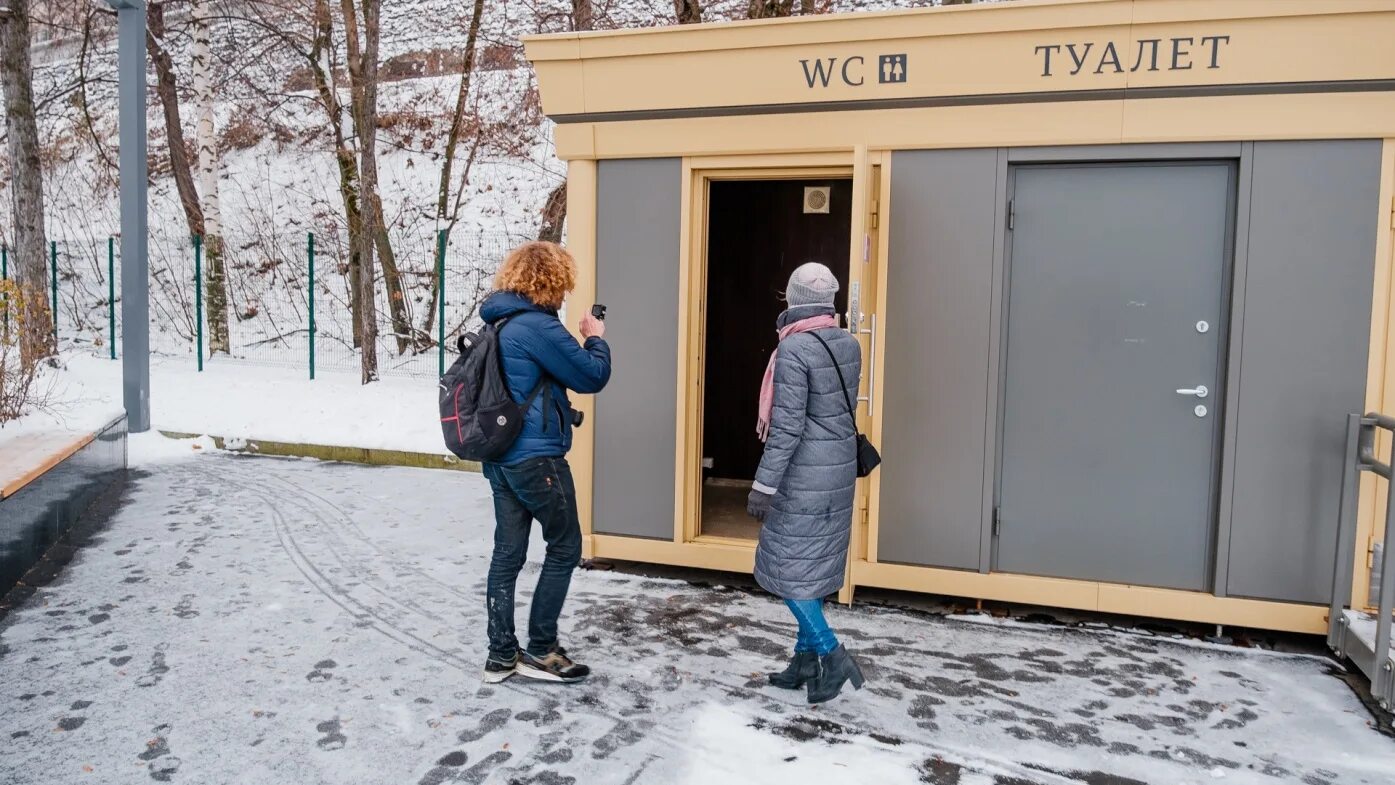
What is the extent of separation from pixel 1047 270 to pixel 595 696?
10.1 ft

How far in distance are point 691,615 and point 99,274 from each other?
14460 millimetres

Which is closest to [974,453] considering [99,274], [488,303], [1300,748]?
[1300,748]

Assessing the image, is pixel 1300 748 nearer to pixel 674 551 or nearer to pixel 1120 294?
pixel 1120 294

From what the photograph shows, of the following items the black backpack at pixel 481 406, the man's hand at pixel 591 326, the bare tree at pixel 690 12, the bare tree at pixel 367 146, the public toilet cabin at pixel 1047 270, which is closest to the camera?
the black backpack at pixel 481 406

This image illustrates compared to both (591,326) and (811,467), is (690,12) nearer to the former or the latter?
(591,326)

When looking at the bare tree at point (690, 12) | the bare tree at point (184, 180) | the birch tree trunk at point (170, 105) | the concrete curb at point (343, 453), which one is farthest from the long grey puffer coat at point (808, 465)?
the birch tree trunk at point (170, 105)

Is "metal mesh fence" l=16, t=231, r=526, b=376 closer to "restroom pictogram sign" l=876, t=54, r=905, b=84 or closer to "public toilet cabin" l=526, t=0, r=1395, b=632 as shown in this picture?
"public toilet cabin" l=526, t=0, r=1395, b=632

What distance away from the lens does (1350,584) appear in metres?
4.77

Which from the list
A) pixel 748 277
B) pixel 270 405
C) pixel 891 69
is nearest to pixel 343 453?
pixel 270 405

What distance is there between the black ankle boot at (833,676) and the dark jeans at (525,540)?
3.59 feet

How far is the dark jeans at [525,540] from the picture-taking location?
13.5 ft

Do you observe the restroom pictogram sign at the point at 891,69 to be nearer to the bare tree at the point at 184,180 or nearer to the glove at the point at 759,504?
the glove at the point at 759,504

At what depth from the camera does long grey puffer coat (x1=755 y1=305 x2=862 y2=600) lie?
389 centimetres

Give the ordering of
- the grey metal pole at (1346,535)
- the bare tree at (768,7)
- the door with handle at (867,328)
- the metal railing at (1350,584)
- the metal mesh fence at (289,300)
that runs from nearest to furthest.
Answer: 1. the metal railing at (1350,584)
2. the grey metal pole at (1346,535)
3. the door with handle at (867,328)
4. the bare tree at (768,7)
5. the metal mesh fence at (289,300)
